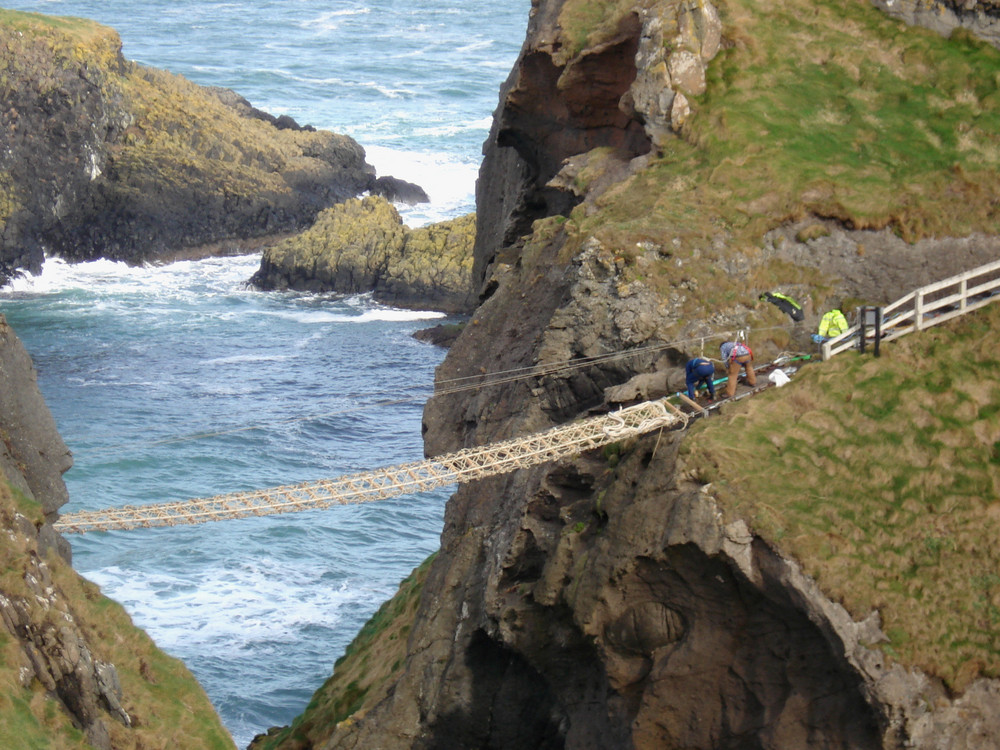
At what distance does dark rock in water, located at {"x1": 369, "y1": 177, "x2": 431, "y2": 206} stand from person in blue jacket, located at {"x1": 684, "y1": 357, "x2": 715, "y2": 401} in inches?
2813

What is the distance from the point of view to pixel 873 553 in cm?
2050

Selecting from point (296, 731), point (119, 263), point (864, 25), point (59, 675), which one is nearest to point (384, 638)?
point (296, 731)

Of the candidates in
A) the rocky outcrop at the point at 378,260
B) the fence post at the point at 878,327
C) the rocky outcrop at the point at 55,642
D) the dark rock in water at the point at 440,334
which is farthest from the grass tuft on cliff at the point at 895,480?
the rocky outcrop at the point at 378,260

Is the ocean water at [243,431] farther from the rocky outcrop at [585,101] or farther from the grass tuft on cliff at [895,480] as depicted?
the grass tuft on cliff at [895,480]

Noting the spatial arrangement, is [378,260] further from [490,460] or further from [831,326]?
[490,460]

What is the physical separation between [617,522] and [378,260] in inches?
2174

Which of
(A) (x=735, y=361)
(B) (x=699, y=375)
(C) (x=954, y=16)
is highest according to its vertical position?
(C) (x=954, y=16)

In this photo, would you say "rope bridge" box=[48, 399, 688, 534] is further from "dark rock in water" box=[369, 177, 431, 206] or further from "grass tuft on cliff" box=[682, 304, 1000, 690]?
"dark rock in water" box=[369, 177, 431, 206]

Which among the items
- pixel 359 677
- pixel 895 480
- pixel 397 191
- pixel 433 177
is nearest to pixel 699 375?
pixel 895 480

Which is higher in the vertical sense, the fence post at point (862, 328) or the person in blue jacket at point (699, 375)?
the fence post at point (862, 328)

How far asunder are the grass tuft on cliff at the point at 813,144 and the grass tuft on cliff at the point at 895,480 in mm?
5290

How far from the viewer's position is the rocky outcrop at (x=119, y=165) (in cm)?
7575

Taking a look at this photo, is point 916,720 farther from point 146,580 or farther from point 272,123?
point 272,123

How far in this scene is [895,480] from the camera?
70.9ft
